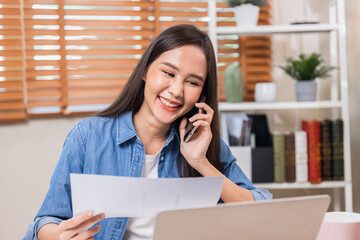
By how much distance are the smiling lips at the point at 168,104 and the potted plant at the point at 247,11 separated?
1343 millimetres

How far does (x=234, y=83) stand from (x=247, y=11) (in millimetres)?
398

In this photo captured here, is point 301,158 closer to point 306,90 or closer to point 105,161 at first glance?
point 306,90

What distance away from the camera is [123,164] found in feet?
4.25

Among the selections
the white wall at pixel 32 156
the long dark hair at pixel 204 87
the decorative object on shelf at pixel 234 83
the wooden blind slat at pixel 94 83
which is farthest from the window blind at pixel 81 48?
the long dark hair at pixel 204 87

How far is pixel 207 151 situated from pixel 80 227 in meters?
0.54

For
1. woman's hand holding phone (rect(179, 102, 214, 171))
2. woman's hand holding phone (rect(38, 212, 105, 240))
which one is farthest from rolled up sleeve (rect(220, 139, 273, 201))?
woman's hand holding phone (rect(38, 212, 105, 240))

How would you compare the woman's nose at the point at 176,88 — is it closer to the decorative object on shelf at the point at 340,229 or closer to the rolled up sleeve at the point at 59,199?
the rolled up sleeve at the point at 59,199

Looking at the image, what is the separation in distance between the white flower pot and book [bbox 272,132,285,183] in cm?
63

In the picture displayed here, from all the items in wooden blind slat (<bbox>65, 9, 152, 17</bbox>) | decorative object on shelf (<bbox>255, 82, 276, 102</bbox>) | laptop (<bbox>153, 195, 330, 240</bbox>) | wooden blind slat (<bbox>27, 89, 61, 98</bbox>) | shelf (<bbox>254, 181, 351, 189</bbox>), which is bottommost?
shelf (<bbox>254, 181, 351, 189</bbox>)

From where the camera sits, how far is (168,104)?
1.27 m

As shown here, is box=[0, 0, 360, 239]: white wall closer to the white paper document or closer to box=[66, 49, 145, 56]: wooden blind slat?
box=[66, 49, 145, 56]: wooden blind slat

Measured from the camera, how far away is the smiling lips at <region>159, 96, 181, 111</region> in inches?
49.8

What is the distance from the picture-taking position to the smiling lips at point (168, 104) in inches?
49.8

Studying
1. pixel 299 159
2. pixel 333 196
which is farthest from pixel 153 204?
pixel 333 196
